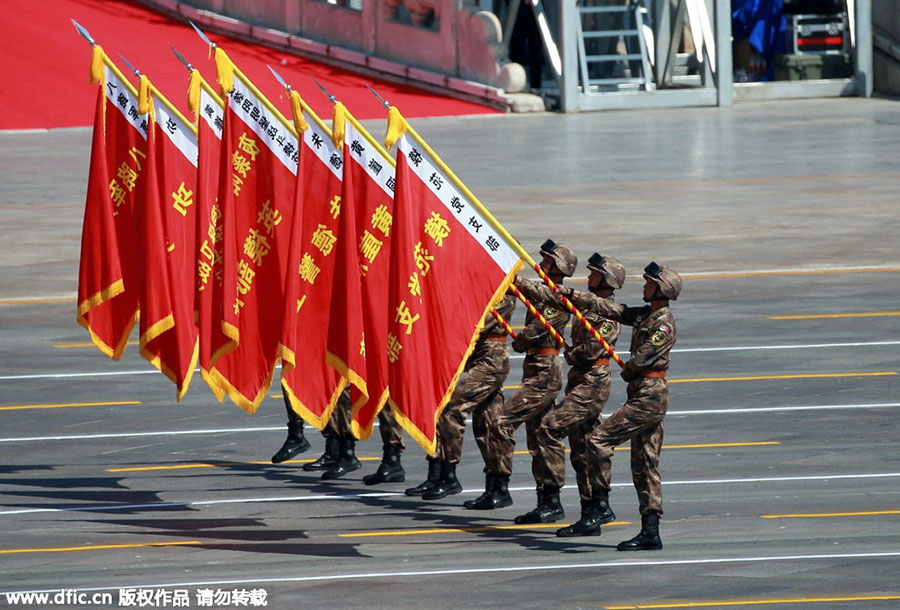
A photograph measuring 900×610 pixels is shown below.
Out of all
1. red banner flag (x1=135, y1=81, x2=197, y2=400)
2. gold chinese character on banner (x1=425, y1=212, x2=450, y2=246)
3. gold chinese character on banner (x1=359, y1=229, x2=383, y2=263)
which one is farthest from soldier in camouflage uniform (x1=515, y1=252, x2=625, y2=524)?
red banner flag (x1=135, y1=81, x2=197, y2=400)

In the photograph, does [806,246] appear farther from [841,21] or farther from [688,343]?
[841,21]

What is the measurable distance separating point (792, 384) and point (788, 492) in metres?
4.74

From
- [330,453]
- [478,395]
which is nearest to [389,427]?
[330,453]

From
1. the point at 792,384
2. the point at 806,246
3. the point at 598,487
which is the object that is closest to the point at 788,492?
the point at 598,487

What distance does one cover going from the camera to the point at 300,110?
14.6 m

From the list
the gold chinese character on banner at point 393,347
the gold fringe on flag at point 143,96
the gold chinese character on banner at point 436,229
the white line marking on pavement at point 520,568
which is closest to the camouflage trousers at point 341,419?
the gold chinese character on banner at point 393,347

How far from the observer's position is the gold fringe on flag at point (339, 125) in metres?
14.1

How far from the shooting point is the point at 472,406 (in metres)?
15.0

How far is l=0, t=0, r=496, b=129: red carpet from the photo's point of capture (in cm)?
4238

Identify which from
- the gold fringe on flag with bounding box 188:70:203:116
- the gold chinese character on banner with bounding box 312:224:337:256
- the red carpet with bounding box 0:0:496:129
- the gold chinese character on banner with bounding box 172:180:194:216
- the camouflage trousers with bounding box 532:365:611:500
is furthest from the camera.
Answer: the red carpet with bounding box 0:0:496:129

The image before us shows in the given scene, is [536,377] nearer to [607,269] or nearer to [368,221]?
[607,269]

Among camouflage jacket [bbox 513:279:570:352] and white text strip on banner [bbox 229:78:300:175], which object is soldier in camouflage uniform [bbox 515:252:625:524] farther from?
white text strip on banner [bbox 229:78:300:175]

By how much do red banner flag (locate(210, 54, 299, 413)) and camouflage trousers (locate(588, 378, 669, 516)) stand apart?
349 cm

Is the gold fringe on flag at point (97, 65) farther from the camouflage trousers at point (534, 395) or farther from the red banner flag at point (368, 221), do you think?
the camouflage trousers at point (534, 395)
